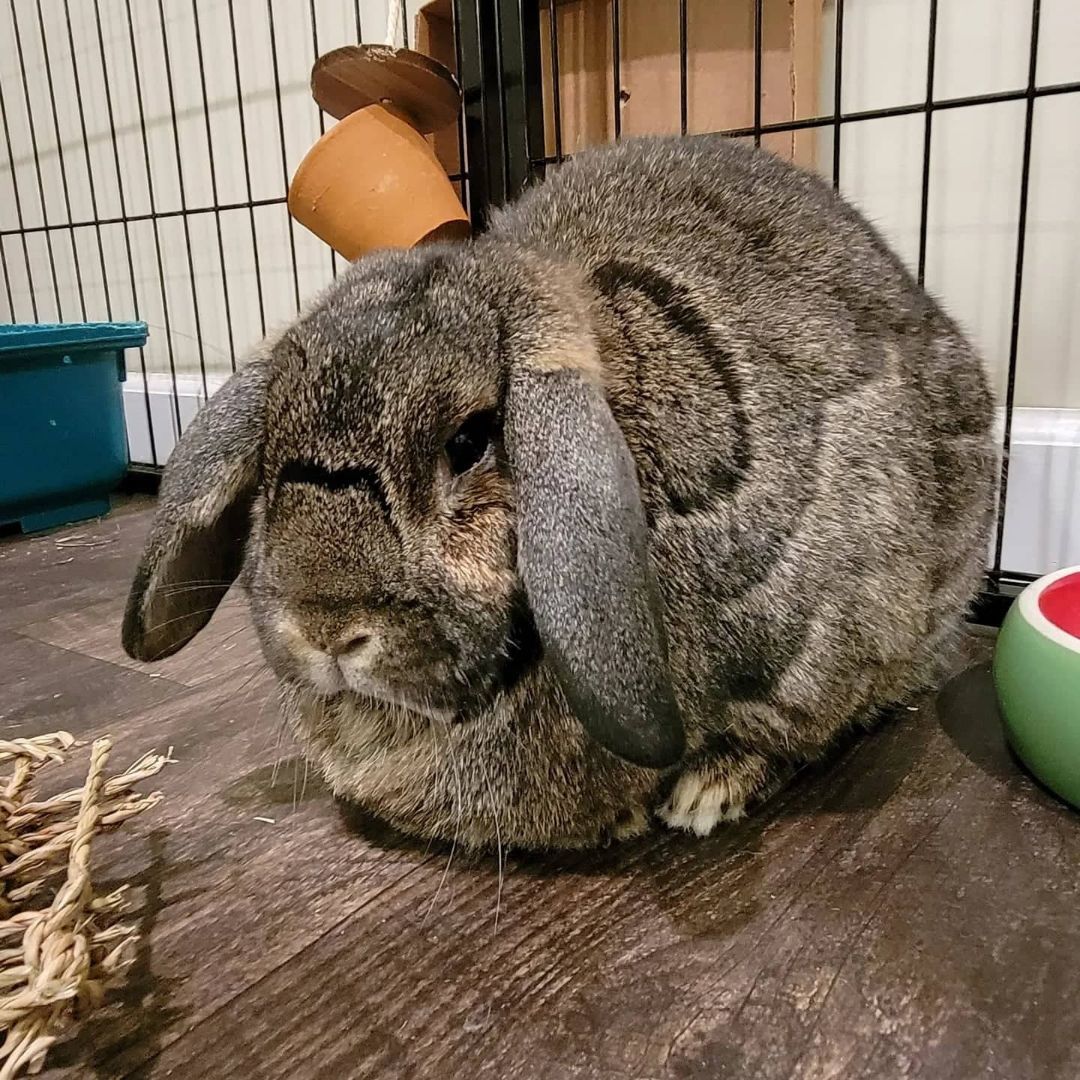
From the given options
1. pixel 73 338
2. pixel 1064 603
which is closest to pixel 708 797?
pixel 1064 603

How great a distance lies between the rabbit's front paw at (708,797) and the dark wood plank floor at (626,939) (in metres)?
0.02

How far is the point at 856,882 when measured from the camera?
2.79ft

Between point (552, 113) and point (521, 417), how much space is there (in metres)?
1.29

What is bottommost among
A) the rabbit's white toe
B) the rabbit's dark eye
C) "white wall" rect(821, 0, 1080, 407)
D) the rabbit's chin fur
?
the rabbit's white toe

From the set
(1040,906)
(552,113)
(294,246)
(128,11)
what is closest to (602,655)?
(1040,906)

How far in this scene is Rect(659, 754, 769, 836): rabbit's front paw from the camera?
36.4 inches

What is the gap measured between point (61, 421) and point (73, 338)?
184 mm

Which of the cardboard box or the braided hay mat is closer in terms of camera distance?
the braided hay mat

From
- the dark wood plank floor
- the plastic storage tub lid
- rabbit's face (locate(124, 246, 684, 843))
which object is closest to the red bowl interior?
the dark wood plank floor

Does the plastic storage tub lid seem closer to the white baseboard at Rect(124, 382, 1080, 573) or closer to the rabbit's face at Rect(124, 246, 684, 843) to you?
the rabbit's face at Rect(124, 246, 684, 843)

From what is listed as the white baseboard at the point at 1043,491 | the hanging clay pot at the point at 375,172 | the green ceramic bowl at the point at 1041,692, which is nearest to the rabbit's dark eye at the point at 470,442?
the green ceramic bowl at the point at 1041,692

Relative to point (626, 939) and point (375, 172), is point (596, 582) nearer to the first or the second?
point (626, 939)

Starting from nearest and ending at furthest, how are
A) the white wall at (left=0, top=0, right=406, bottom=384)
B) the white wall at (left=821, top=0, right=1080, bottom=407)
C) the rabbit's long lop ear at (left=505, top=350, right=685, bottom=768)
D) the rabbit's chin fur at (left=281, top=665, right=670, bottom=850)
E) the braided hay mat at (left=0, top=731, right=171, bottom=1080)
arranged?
1. the braided hay mat at (left=0, top=731, right=171, bottom=1080)
2. the rabbit's long lop ear at (left=505, top=350, right=685, bottom=768)
3. the rabbit's chin fur at (left=281, top=665, right=670, bottom=850)
4. the white wall at (left=821, top=0, right=1080, bottom=407)
5. the white wall at (left=0, top=0, right=406, bottom=384)

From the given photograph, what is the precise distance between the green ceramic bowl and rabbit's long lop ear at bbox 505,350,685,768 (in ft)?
1.35
